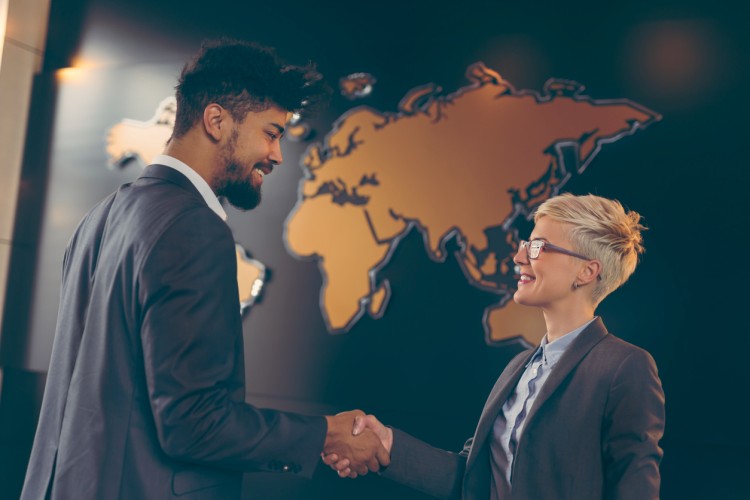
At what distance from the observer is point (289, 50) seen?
3812 millimetres

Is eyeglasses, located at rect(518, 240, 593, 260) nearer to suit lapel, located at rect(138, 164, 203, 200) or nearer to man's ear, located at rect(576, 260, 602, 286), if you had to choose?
man's ear, located at rect(576, 260, 602, 286)

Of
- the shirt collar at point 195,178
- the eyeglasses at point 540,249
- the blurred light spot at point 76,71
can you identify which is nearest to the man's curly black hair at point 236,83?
the shirt collar at point 195,178

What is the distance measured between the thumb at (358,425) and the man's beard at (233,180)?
2.39 feet

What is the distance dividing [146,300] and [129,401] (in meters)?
0.21

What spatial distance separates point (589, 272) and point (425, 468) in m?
0.76

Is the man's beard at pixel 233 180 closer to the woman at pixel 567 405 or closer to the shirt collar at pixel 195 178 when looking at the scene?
the shirt collar at pixel 195 178

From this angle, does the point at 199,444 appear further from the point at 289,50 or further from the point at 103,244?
the point at 289,50

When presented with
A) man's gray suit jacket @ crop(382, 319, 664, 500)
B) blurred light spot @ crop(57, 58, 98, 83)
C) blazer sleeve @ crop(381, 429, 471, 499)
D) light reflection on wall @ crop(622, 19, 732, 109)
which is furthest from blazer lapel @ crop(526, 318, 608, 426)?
blurred light spot @ crop(57, 58, 98, 83)

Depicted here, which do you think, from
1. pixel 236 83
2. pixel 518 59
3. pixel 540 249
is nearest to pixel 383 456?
pixel 540 249

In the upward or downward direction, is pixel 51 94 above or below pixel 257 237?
above

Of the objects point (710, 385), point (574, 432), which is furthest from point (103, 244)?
point (710, 385)

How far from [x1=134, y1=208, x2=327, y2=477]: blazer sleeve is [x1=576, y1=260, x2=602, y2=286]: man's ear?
98 cm

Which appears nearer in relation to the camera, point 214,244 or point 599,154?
point 214,244

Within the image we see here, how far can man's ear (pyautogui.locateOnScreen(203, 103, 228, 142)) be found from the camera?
180cm
